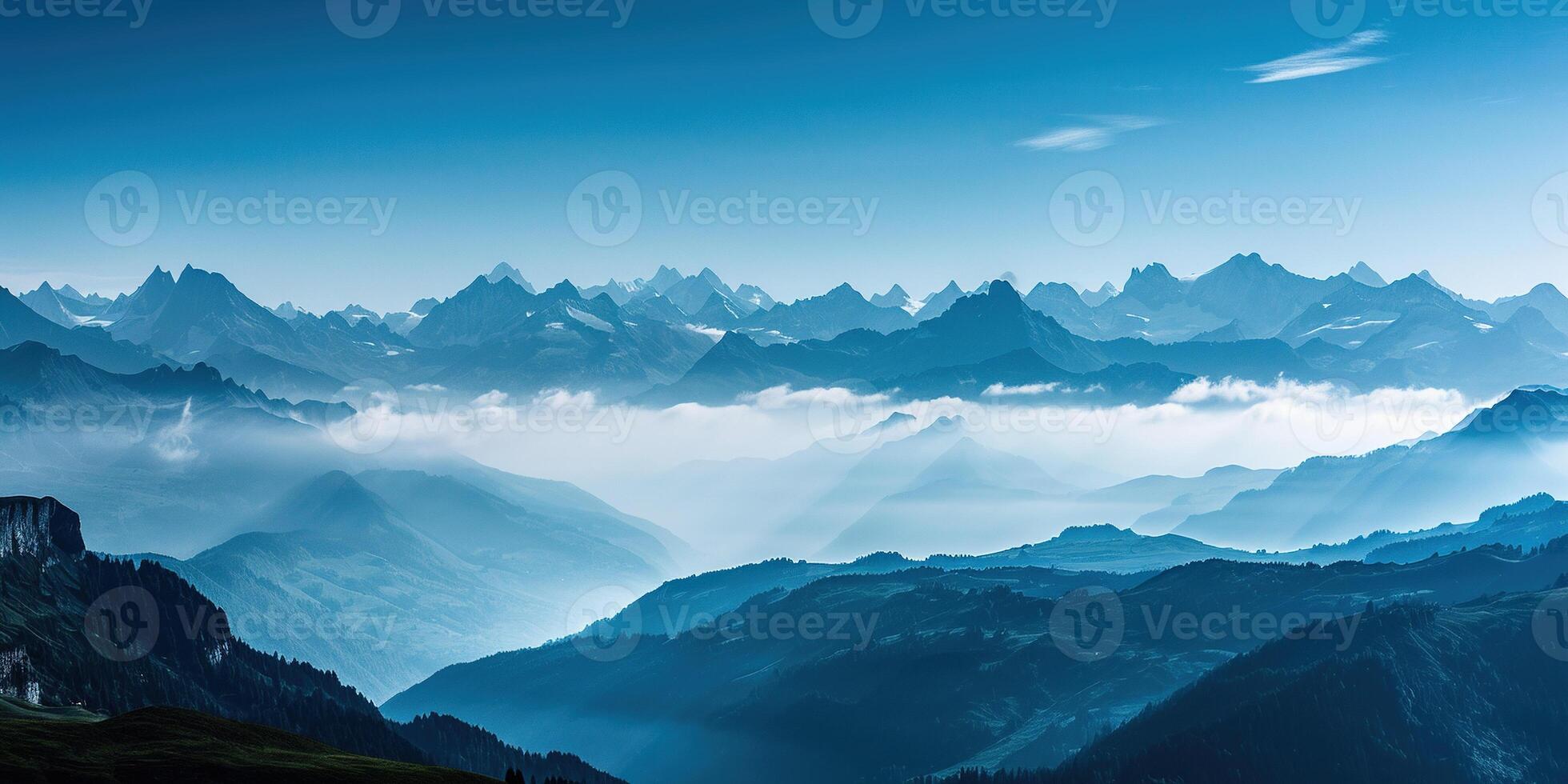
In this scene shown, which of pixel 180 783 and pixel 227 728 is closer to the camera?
pixel 180 783

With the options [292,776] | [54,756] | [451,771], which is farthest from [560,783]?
[54,756]

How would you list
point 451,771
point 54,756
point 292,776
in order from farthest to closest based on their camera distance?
1. point 451,771
2. point 292,776
3. point 54,756

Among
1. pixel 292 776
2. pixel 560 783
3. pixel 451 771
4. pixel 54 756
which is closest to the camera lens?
pixel 54 756

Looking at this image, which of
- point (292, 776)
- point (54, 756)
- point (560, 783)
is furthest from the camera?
point (560, 783)

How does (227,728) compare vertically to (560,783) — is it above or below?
above

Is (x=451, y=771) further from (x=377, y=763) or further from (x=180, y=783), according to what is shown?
(x=180, y=783)

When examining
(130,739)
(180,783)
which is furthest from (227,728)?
(180,783)

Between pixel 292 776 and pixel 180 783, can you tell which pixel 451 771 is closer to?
pixel 292 776

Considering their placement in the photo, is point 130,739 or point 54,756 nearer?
point 54,756

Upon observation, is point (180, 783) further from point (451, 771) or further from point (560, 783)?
point (560, 783)
